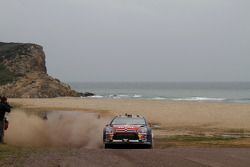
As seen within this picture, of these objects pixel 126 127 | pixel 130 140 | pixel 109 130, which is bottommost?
pixel 130 140

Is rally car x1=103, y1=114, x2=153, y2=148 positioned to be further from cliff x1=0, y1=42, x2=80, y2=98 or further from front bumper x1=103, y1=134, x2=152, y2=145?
cliff x1=0, y1=42, x2=80, y2=98

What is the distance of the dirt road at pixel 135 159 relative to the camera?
14.6 meters

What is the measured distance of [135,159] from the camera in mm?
15859

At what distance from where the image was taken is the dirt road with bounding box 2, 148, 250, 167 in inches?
576

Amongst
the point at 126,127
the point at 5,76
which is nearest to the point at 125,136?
the point at 126,127

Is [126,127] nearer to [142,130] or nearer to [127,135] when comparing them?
[127,135]

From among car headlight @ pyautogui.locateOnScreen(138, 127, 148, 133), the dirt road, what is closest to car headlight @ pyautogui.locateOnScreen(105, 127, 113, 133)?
car headlight @ pyautogui.locateOnScreen(138, 127, 148, 133)

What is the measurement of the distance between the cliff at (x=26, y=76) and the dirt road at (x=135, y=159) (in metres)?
84.3

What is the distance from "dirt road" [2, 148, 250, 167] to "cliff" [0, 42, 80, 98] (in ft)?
277

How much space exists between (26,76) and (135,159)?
103m

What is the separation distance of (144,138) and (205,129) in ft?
53.2

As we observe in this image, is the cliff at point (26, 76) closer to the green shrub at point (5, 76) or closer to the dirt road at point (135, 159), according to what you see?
the green shrub at point (5, 76)

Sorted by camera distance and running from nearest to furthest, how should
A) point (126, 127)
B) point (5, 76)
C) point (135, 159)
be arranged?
point (135, 159) → point (126, 127) → point (5, 76)

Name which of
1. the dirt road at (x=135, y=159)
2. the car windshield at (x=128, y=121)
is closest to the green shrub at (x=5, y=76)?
the car windshield at (x=128, y=121)
